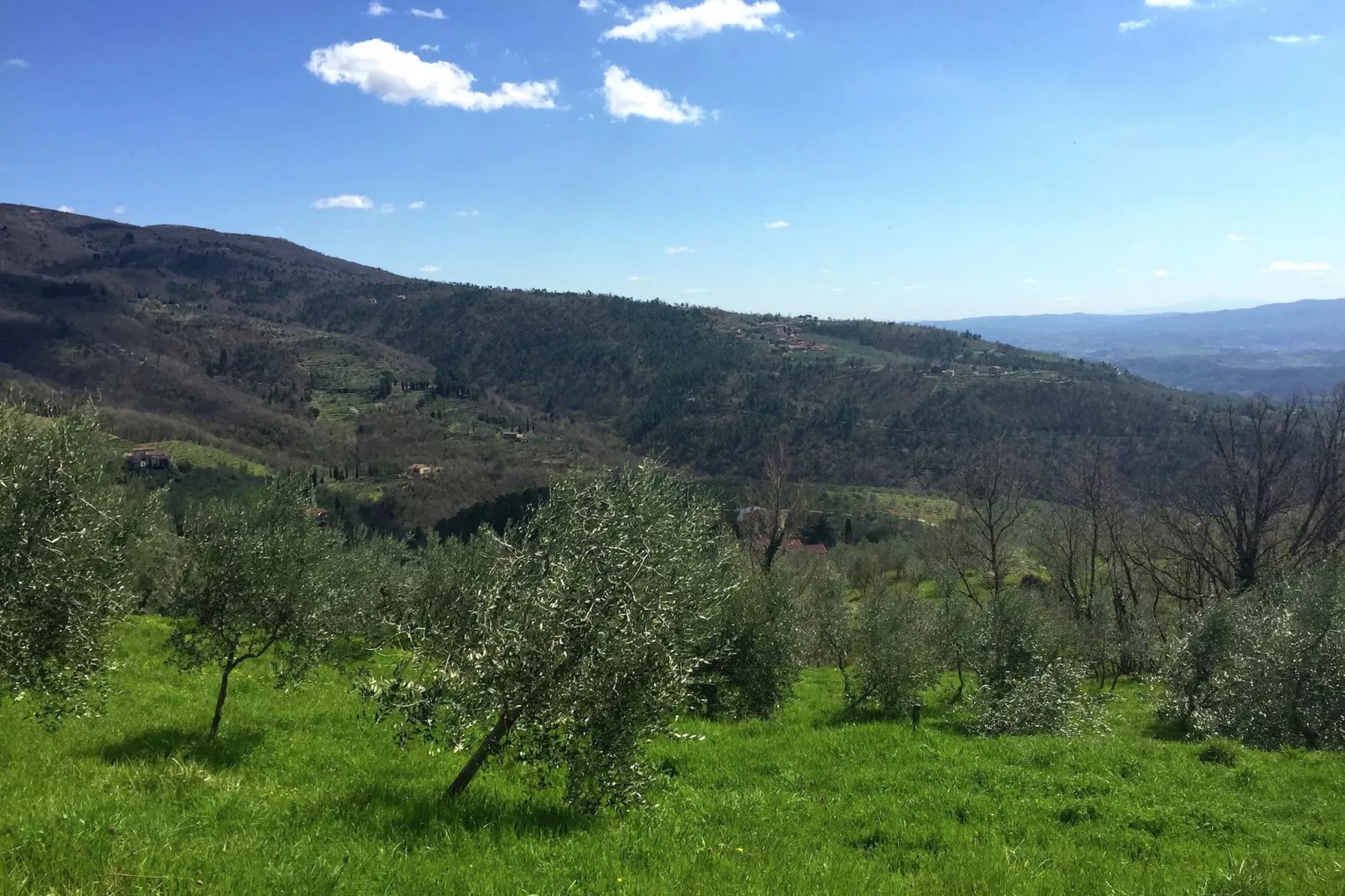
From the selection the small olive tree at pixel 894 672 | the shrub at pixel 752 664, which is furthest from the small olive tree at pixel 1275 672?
the shrub at pixel 752 664

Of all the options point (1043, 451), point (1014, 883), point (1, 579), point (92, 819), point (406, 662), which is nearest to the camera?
point (92, 819)

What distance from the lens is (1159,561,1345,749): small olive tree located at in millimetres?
17562

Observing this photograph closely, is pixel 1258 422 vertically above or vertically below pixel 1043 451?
above

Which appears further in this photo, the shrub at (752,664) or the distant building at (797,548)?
the distant building at (797,548)

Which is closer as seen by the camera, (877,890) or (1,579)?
(877,890)

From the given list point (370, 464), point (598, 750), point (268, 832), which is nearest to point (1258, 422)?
point (598, 750)

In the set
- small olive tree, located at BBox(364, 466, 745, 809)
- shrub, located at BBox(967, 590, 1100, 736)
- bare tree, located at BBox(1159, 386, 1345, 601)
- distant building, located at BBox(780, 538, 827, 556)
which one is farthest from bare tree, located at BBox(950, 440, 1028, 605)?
small olive tree, located at BBox(364, 466, 745, 809)

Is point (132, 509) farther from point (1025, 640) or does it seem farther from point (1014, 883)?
point (1025, 640)

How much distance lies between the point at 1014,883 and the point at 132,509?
69.2ft

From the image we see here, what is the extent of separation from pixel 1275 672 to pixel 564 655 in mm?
20444

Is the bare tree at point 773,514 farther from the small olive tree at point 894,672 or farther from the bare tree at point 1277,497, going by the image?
the bare tree at point 1277,497

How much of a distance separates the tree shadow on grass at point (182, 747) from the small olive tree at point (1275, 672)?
2435 centimetres

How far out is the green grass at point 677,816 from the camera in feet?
22.4

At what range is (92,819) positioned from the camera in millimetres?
7211
